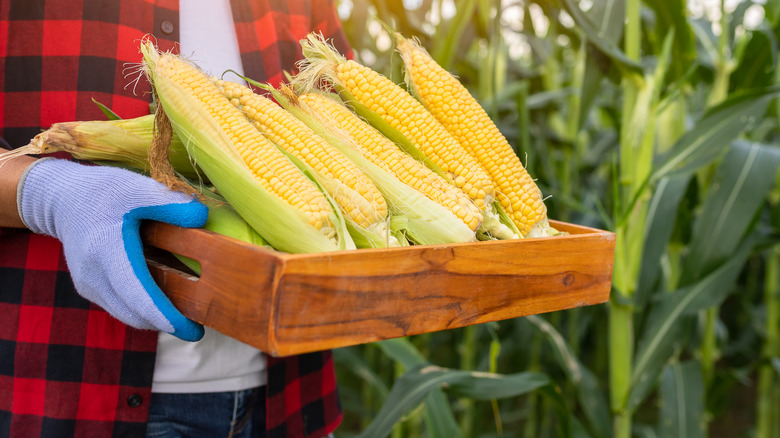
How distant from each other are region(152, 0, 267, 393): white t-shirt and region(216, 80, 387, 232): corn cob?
0.16 meters

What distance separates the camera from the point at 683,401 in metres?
1.72

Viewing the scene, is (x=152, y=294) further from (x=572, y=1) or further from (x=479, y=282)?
(x=572, y=1)

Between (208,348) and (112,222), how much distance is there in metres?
0.36

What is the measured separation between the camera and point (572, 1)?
1396 mm

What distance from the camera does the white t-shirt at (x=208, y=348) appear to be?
998 mm

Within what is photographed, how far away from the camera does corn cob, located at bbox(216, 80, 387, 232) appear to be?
77cm

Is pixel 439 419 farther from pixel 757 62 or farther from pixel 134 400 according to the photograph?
pixel 757 62

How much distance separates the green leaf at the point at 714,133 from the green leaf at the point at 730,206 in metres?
0.23

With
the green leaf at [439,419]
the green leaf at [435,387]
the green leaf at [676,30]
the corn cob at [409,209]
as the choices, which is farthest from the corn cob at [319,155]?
the green leaf at [676,30]

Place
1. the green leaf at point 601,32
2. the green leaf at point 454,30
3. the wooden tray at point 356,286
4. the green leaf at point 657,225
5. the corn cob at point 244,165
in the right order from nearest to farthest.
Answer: the wooden tray at point 356,286 → the corn cob at point 244,165 → the green leaf at point 601,32 → the green leaf at point 657,225 → the green leaf at point 454,30

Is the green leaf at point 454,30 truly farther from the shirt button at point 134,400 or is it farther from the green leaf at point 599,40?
the shirt button at point 134,400

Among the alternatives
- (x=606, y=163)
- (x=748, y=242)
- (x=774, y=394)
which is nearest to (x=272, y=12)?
(x=748, y=242)

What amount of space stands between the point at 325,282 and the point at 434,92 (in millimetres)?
448

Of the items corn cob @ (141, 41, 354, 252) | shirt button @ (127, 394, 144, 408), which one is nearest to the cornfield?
corn cob @ (141, 41, 354, 252)
